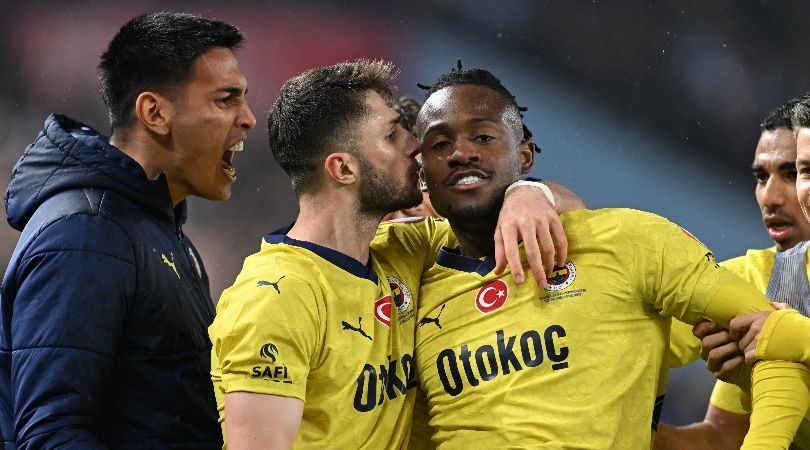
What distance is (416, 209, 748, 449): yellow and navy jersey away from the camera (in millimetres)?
2404

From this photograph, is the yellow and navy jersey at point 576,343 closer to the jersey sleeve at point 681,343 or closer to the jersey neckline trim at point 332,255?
the jersey neckline trim at point 332,255

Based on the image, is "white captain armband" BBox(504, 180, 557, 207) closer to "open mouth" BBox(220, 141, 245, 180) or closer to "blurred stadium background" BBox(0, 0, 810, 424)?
"open mouth" BBox(220, 141, 245, 180)

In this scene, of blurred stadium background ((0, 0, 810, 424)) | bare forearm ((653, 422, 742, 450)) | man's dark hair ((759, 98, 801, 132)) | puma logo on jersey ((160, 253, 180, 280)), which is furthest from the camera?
blurred stadium background ((0, 0, 810, 424))

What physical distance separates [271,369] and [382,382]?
13.5 inches

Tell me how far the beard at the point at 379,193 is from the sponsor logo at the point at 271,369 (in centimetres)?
55

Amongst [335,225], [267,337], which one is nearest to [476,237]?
[335,225]

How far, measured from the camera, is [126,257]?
8.39 ft

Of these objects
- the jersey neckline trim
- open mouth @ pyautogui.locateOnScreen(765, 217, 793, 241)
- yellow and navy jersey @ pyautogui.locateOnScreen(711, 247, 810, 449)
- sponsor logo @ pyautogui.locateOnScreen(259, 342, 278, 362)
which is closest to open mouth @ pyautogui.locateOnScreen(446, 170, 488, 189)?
the jersey neckline trim

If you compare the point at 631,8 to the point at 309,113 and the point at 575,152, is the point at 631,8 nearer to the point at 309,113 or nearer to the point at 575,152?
the point at 575,152

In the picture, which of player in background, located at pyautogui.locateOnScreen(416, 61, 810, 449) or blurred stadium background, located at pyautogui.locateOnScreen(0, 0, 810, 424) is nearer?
player in background, located at pyautogui.locateOnScreen(416, 61, 810, 449)

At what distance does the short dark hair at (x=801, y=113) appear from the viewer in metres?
3.12

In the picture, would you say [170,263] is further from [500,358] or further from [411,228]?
[500,358]

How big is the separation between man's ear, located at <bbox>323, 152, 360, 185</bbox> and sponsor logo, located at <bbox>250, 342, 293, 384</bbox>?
0.58m

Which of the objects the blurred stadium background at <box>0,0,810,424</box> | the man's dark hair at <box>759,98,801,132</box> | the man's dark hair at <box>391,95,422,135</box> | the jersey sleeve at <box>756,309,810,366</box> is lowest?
the jersey sleeve at <box>756,309,810,366</box>
